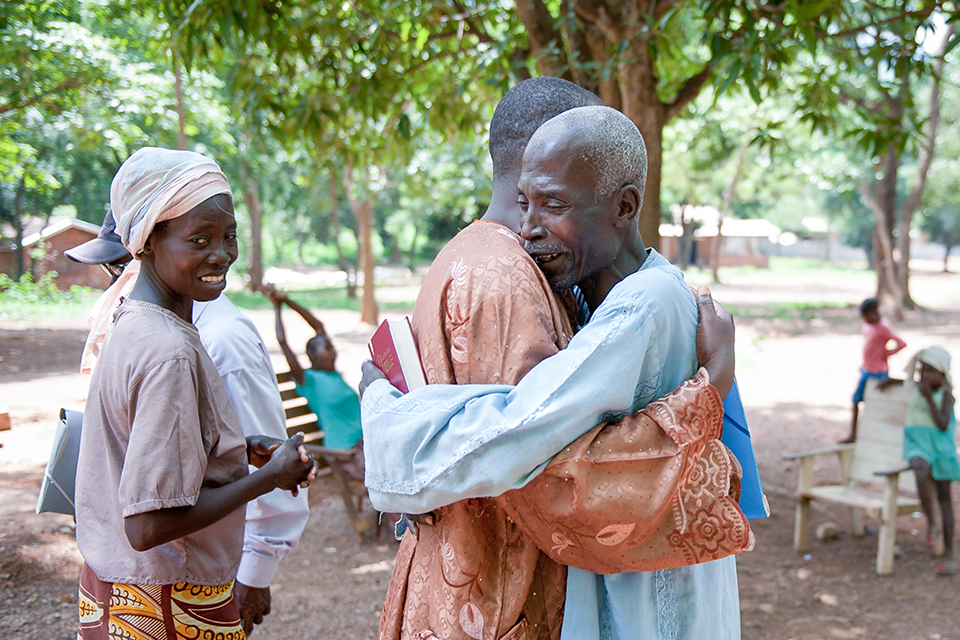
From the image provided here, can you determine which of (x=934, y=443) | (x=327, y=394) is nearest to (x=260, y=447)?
(x=327, y=394)

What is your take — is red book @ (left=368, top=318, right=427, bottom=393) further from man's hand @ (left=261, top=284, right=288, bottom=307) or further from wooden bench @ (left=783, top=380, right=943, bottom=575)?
wooden bench @ (left=783, top=380, right=943, bottom=575)

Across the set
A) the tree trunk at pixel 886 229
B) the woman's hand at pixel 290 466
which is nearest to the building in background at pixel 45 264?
the woman's hand at pixel 290 466

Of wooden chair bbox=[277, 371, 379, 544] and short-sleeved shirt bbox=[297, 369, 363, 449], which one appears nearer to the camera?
wooden chair bbox=[277, 371, 379, 544]

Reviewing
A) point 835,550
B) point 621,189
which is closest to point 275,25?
point 621,189

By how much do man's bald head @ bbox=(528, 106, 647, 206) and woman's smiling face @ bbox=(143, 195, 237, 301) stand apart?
800mm

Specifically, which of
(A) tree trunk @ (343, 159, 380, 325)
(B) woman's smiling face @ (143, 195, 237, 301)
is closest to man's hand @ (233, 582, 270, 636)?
(B) woman's smiling face @ (143, 195, 237, 301)

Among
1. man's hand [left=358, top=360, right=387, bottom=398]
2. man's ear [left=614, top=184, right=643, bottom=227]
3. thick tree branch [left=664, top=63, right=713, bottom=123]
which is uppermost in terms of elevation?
thick tree branch [left=664, top=63, right=713, bottom=123]

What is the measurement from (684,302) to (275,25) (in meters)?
4.29

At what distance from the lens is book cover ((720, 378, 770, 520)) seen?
1615mm

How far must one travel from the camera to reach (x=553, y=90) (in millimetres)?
1725

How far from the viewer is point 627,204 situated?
1.53 m

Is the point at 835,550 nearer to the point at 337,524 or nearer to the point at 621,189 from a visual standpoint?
the point at 337,524

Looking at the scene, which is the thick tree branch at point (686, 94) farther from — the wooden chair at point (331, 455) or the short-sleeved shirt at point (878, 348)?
the short-sleeved shirt at point (878, 348)

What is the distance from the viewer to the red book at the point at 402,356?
4.82 ft
